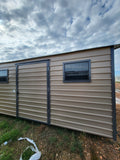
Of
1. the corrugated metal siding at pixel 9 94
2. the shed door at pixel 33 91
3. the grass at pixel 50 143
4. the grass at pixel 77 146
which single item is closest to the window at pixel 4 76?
the corrugated metal siding at pixel 9 94

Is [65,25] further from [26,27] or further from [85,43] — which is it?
[26,27]

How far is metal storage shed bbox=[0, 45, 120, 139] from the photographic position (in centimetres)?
148

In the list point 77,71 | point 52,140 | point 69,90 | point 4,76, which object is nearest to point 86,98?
point 69,90

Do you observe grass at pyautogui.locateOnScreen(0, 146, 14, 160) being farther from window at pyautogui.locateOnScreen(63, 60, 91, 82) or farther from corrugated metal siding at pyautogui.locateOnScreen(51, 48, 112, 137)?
window at pyautogui.locateOnScreen(63, 60, 91, 82)

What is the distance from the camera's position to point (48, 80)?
1.98 m

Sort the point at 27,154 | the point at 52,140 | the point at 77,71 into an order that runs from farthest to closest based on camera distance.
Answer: the point at 77,71 < the point at 52,140 < the point at 27,154

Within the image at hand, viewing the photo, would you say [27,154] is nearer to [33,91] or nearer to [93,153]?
[93,153]

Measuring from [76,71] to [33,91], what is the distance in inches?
65.5

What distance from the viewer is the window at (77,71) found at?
1.61m

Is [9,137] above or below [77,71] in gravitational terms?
below

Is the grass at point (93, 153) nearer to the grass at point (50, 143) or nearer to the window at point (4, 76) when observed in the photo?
the grass at point (50, 143)

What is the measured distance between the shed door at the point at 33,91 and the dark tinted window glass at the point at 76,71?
68 centimetres

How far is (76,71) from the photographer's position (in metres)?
1.70

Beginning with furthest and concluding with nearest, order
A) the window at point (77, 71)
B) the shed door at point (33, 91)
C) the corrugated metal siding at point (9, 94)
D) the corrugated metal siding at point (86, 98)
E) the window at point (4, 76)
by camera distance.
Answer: the window at point (4, 76) → the corrugated metal siding at point (9, 94) → the shed door at point (33, 91) → the window at point (77, 71) → the corrugated metal siding at point (86, 98)
